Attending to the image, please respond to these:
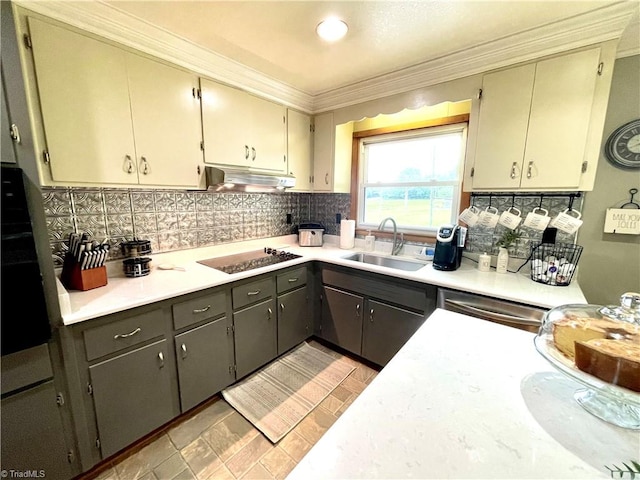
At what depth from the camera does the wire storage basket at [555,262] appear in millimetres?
1593

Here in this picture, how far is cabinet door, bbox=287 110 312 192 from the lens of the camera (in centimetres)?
244

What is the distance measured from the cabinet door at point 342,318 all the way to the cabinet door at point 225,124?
133 cm

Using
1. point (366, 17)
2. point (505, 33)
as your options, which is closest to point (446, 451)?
point (366, 17)

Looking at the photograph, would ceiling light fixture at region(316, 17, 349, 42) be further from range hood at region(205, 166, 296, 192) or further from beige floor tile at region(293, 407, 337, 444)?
beige floor tile at region(293, 407, 337, 444)

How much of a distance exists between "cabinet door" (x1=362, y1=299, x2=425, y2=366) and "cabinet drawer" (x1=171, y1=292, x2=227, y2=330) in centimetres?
110

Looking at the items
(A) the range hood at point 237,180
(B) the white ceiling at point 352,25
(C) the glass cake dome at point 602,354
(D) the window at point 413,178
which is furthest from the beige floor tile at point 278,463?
(B) the white ceiling at point 352,25

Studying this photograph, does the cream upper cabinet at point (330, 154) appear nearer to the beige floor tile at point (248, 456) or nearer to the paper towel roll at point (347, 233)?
the paper towel roll at point (347, 233)

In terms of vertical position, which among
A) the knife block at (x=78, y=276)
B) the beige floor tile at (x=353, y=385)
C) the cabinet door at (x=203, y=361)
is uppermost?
the knife block at (x=78, y=276)

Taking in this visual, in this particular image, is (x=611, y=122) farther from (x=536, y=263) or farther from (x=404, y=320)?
(x=404, y=320)

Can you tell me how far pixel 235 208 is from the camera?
2412mm

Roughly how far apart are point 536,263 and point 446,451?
1.64 metres

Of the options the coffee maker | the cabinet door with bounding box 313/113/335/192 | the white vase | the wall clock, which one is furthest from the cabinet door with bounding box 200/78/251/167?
the wall clock

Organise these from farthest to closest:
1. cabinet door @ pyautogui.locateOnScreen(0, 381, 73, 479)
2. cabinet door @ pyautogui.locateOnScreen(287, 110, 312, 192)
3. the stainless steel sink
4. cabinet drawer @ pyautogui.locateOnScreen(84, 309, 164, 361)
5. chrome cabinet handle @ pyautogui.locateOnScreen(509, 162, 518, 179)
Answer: cabinet door @ pyautogui.locateOnScreen(287, 110, 312, 192) → the stainless steel sink → chrome cabinet handle @ pyautogui.locateOnScreen(509, 162, 518, 179) → cabinet drawer @ pyautogui.locateOnScreen(84, 309, 164, 361) → cabinet door @ pyautogui.locateOnScreen(0, 381, 73, 479)

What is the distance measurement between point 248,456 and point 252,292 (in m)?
0.94
